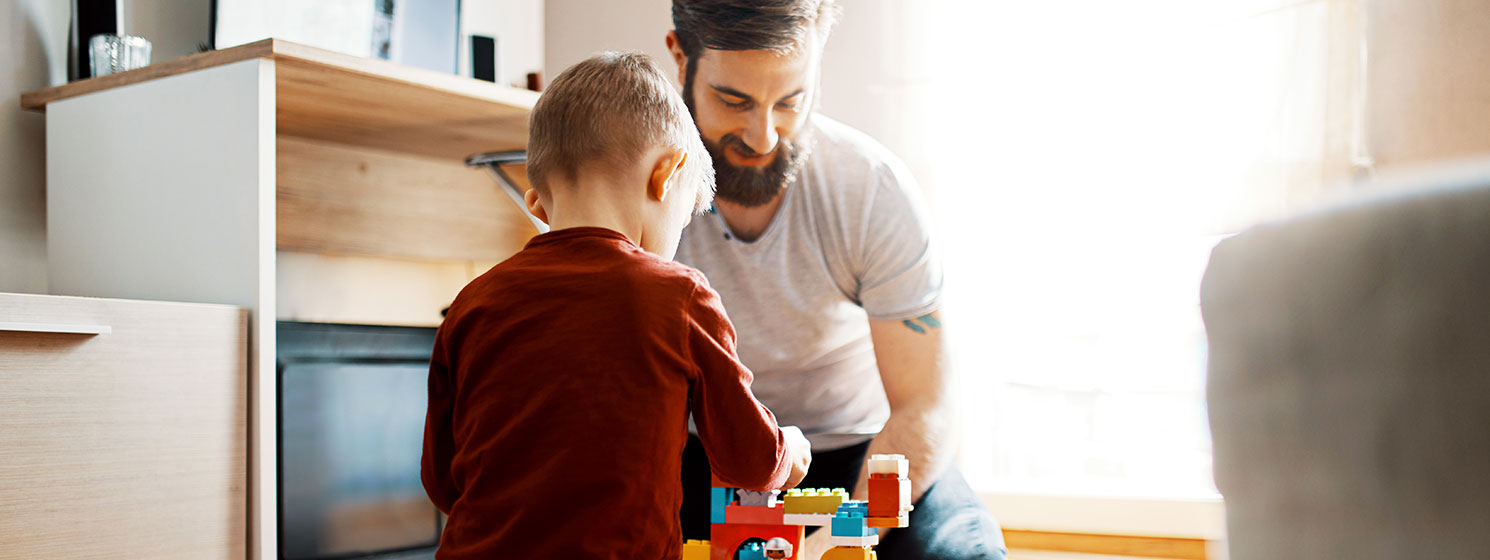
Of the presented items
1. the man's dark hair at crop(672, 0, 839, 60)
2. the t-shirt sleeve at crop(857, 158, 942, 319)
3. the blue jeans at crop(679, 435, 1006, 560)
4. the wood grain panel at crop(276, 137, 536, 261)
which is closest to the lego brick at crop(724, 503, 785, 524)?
the blue jeans at crop(679, 435, 1006, 560)

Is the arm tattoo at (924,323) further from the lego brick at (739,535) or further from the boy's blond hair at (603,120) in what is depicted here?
the boy's blond hair at (603,120)

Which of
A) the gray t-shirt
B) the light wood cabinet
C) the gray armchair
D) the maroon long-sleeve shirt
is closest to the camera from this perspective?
the gray armchair

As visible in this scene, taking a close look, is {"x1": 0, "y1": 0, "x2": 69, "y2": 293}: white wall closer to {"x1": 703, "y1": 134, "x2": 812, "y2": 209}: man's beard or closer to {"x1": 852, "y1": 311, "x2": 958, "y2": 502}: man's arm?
{"x1": 703, "y1": 134, "x2": 812, "y2": 209}: man's beard

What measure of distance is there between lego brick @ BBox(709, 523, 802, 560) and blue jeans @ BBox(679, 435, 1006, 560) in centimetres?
39

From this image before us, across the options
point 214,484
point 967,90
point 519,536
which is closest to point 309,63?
point 214,484

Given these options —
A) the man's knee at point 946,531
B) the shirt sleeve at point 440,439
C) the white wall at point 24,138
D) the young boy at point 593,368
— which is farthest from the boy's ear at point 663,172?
the white wall at point 24,138

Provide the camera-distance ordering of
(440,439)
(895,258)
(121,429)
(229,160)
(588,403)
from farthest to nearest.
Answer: (895,258), (229,160), (121,429), (440,439), (588,403)

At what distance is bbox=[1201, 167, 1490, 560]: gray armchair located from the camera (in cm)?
26

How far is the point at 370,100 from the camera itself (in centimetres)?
142

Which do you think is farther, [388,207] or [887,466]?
[388,207]

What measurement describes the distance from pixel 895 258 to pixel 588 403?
0.79m

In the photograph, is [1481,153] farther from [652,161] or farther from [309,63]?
[309,63]

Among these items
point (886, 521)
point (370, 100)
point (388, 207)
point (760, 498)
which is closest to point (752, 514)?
point (760, 498)

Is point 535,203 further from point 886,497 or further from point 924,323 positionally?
point 924,323
